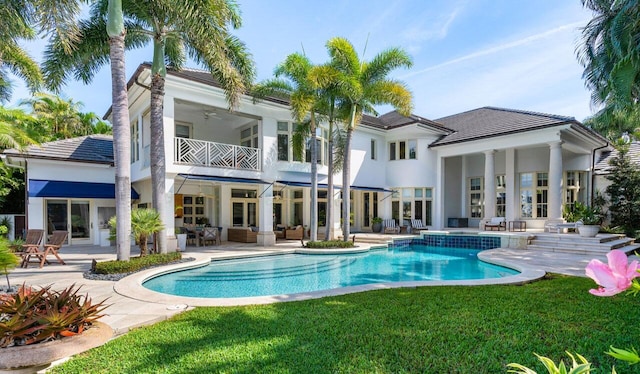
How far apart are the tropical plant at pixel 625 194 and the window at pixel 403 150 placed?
12.0 meters

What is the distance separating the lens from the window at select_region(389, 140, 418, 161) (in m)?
25.7

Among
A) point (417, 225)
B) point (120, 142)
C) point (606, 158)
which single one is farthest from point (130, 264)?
point (606, 158)

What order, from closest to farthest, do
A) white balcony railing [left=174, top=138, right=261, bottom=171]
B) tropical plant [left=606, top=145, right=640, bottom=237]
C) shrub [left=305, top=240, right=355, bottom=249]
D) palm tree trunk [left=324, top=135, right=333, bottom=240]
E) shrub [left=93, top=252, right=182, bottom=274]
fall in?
1. shrub [left=93, top=252, right=182, bottom=274]
2. white balcony railing [left=174, top=138, right=261, bottom=171]
3. shrub [left=305, top=240, right=355, bottom=249]
4. palm tree trunk [left=324, top=135, right=333, bottom=240]
5. tropical plant [left=606, top=145, right=640, bottom=237]

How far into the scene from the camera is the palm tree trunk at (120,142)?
11195 mm

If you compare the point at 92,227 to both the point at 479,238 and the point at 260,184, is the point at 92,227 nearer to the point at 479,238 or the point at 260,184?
the point at 260,184

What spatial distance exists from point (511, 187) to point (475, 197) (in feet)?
12.4

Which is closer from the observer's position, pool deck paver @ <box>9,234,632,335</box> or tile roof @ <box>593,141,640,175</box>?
pool deck paver @ <box>9,234,632,335</box>

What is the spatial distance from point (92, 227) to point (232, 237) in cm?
814

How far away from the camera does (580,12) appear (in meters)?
15.9

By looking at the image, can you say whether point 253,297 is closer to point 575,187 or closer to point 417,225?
point 417,225

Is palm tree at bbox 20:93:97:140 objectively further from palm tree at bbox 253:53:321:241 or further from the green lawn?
the green lawn

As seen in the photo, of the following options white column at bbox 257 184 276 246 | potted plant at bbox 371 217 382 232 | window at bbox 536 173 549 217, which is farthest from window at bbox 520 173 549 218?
white column at bbox 257 184 276 246

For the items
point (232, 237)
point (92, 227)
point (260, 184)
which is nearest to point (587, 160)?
point (260, 184)

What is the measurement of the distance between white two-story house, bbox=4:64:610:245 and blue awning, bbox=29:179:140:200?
15 cm
